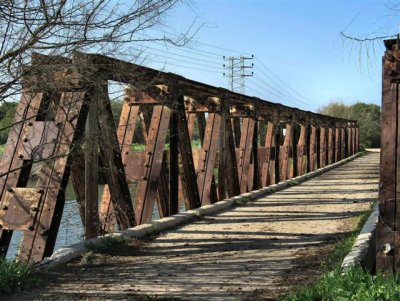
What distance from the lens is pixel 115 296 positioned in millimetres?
5020

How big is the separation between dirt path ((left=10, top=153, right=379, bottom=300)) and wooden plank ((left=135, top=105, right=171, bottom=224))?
83 cm

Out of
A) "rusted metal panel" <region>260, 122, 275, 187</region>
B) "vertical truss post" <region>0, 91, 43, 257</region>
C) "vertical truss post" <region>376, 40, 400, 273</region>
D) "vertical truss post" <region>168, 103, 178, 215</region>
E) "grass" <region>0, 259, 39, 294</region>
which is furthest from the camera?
"rusted metal panel" <region>260, 122, 275, 187</region>

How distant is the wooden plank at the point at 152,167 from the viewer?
9125mm

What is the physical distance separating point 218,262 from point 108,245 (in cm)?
152

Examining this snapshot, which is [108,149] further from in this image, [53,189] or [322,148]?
[322,148]

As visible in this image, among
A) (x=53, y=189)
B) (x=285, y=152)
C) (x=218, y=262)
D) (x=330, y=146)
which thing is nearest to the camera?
(x=218, y=262)

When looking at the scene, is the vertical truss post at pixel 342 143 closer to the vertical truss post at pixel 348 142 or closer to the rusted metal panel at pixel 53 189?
the vertical truss post at pixel 348 142

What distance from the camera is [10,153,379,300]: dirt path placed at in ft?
17.0

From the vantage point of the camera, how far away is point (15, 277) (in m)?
5.24

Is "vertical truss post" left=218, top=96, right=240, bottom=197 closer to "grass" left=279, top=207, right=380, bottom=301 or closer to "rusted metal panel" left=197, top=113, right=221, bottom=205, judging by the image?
"rusted metal panel" left=197, top=113, right=221, bottom=205

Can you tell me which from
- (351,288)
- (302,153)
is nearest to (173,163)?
(351,288)

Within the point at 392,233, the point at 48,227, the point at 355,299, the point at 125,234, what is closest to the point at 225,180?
the point at 125,234

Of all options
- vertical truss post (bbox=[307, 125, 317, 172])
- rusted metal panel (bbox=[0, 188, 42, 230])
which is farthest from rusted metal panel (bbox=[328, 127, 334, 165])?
rusted metal panel (bbox=[0, 188, 42, 230])

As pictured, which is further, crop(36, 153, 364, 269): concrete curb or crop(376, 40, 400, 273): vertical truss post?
crop(36, 153, 364, 269): concrete curb
